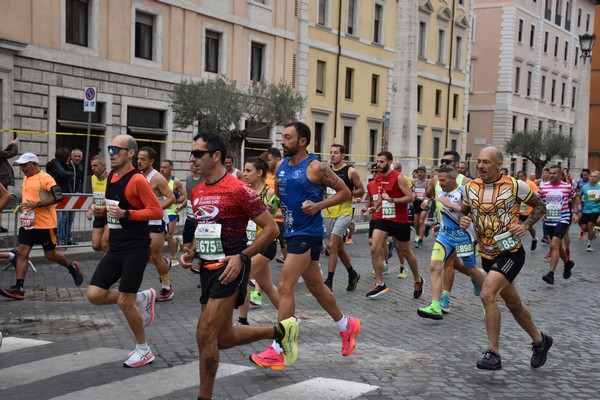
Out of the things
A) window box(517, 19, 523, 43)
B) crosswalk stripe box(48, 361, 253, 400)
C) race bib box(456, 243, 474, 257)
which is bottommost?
crosswalk stripe box(48, 361, 253, 400)

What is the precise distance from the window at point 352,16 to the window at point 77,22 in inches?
677

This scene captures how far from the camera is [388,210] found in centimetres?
1056

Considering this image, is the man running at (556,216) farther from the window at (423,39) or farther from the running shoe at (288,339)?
the window at (423,39)

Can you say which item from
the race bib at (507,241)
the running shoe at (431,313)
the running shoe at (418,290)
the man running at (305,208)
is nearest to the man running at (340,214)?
the running shoe at (418,290)

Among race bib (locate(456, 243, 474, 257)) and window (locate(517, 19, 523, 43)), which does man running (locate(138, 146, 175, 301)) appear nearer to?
race bib (locate(456, 243, 474, 257))

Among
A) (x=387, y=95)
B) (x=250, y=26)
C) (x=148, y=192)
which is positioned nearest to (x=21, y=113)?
(x=250, y=26)

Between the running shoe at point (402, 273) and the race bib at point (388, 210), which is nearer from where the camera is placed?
the race bib at point (388, 210)

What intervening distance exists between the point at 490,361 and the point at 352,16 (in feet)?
112

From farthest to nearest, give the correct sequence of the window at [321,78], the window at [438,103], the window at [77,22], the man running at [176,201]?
the window at [438,103], the window at [321,78], the window at [77,22], the man running at [176,201]

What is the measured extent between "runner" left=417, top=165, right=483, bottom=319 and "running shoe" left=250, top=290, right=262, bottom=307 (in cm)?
200

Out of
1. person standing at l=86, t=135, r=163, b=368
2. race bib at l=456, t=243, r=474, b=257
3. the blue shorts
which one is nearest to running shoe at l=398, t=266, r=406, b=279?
race bib at l=456, t=243, r=474, b=257

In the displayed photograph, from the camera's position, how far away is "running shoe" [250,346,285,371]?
6012mm

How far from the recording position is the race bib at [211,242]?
5156 millimetres

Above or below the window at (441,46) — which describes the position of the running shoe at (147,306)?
below
